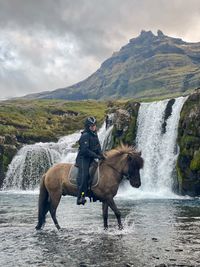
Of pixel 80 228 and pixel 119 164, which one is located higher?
pixel 119 164

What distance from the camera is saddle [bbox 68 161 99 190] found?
1866cm

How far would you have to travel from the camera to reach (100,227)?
2012 cm

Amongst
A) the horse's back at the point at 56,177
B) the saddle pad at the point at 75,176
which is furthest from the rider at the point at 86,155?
the horse's back at the point at 56,177

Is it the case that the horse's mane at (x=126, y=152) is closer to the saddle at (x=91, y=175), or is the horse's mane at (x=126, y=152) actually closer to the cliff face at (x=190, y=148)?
the saddle at (x=91, y=175)

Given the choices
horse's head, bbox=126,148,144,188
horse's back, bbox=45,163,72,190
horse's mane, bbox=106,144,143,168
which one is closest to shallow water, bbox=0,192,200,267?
horse's back, bbox=45,163,72,190

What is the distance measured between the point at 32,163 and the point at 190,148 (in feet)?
113

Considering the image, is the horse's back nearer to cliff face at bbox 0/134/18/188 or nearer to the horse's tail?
the horse's tail

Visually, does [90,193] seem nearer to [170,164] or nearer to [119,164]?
[119,164]

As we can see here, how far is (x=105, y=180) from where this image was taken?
61.0ft

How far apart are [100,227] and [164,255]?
694cm

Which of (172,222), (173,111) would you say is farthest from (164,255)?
(173,111)

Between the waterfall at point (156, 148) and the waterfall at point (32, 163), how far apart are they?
11312mm

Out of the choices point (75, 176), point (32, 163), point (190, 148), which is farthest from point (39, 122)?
point (75, 176)

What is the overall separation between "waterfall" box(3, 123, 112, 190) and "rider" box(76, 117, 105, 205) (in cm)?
5113
